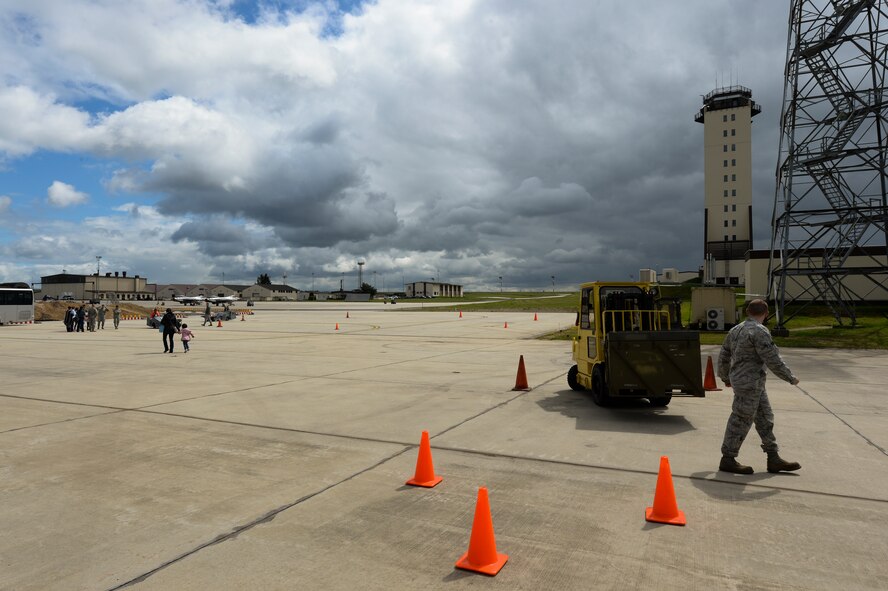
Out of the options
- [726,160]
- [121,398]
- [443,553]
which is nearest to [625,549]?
[443,553]

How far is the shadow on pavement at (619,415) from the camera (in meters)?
8.34

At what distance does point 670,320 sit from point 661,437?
3.02m

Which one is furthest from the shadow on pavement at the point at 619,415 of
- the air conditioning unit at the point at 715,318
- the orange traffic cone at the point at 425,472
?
the air conditioning unit at the point at 715,318

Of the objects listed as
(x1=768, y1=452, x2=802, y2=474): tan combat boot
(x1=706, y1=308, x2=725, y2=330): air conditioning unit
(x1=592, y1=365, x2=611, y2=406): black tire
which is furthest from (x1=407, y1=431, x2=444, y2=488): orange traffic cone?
(x1=706, y1=308, x2=725, y2=330): air conditioning unit

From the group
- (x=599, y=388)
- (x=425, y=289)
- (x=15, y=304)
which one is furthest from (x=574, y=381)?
(x=425, y=289)

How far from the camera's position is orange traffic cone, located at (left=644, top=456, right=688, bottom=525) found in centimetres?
473

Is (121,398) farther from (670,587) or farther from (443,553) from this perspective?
(670,587)

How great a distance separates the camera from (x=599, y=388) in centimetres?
974

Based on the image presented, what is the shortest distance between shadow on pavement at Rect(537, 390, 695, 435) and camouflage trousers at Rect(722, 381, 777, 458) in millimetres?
1929

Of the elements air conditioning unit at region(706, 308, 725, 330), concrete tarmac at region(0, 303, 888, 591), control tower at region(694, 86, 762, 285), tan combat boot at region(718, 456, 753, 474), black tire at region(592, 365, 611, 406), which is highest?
control tower at region(694, 86, 762, 285)

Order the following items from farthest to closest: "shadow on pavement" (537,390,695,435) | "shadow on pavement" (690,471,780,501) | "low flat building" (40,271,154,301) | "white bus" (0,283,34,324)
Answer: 1. "low flat building" (40,271,154,301)
2. "white bus" (0,283,34,324)
3. "shadow on pavement" (537,390,695,435)
4. "shadow on pavement" (690,471,780,501)

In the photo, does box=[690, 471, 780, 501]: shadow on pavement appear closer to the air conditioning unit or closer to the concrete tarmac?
the concrete tarmac

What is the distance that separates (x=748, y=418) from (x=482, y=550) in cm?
382

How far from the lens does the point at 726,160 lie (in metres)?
84.1
